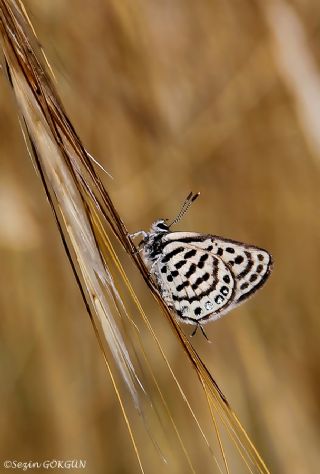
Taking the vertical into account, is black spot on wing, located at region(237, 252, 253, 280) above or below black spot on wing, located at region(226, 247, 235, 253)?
below

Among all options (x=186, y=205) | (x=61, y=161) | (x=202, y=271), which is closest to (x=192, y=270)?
(x=202, y=271)

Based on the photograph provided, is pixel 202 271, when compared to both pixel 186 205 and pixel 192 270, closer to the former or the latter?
pixel 192 270

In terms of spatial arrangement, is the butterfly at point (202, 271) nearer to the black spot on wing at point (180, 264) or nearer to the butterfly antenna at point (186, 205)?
the black spot on wing at point (180, 264)

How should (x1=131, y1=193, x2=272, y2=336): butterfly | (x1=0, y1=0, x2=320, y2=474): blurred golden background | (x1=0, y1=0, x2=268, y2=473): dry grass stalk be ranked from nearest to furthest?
(x1=0, y1=0, x2=268, y2=473): dry grass stalk
(x1=131, y1=193, x2=272, y2=336): butterfly
(x1=0, y1=0, x2=320, y2=474): blurred golden background

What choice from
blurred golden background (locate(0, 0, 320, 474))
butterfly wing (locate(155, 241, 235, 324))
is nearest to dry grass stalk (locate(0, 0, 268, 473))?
butterfly wing (locate(155, 241, 235, 324))

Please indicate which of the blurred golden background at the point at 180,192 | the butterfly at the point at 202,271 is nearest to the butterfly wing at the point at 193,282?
the butterfly at the point at 202,271

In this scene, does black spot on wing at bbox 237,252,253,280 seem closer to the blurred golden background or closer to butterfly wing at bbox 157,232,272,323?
butterfly wing at bbox 157,232,272,323
